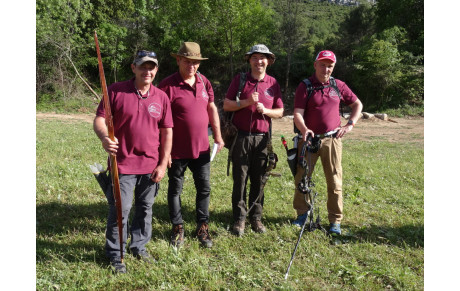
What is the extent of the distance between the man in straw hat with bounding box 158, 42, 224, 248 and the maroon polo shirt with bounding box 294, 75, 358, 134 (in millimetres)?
1245

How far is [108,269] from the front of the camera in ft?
12.1

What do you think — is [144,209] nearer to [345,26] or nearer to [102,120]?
[102,120]

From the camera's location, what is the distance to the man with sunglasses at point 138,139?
11.5ft

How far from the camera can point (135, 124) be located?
3543 millimetres

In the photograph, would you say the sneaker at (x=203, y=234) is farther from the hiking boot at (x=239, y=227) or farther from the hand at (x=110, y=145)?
the hand at (x=110, y=145)

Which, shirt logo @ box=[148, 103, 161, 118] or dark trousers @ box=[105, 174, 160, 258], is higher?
shirt logo @ box=[148, 103, 161, 118]

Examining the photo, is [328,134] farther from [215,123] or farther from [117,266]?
[117,266]

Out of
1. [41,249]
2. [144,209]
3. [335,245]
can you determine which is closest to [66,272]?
[41,249]

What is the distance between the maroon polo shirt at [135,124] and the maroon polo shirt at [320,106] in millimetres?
1916

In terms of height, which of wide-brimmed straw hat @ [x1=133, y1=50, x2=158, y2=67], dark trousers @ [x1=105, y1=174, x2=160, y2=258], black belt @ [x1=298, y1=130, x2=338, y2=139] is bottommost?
dark trousers @ [x1=105, y1=174, x2=160, y2=258]

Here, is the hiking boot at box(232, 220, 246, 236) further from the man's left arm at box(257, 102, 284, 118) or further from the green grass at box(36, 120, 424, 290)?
the man's left arm at box(257, 102, 284, 118)

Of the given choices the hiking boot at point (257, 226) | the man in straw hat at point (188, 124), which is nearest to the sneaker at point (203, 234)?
the man in straw hat at point (188, 124)

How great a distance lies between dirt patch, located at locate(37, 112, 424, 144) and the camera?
56.3 feet

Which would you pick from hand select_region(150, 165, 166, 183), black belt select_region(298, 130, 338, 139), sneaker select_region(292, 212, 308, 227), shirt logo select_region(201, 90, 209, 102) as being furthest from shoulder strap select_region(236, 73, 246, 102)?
sneaker select_region(292, 212, 308, 227)
